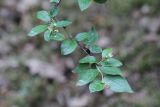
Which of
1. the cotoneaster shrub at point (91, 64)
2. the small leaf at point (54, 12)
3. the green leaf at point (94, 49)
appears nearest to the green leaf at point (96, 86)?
the cotoneaster shrub at point (91, 64)

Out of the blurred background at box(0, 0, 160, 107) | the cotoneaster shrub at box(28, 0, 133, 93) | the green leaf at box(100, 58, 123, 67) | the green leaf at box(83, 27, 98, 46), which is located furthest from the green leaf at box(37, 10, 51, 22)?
the blurred background at box(0, 0, 160, 107)

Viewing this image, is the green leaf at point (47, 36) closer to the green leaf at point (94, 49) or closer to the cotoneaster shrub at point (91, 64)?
the cotoneaster shrub at point (91, 64)

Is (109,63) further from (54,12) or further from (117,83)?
(54,12)

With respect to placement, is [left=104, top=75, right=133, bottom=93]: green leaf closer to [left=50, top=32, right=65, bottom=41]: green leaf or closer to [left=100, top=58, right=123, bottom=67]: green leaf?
[left=100, top=58, right=123, bottom=67]: green leaf

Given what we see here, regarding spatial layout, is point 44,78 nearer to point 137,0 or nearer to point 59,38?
point 137,0

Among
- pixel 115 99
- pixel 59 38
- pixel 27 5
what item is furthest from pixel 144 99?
pixel 59 38
